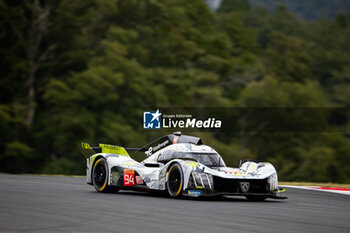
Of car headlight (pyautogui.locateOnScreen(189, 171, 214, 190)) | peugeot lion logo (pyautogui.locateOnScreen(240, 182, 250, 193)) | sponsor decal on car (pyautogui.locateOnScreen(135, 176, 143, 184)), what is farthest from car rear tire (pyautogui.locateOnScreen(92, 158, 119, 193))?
peugeot lion logo (pyautogui.locateOnScreen(240, 182, 250, 193))

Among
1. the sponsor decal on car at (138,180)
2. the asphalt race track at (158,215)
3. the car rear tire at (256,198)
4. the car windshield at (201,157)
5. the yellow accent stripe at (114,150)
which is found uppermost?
the yellow accent stripe at (114,150)

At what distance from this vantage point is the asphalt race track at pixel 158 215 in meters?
6.89

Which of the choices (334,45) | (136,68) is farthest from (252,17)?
(136,68)

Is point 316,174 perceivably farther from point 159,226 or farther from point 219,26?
point 159,226

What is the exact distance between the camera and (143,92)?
140ft

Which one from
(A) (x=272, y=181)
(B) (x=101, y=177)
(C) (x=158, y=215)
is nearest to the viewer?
(C) (x=158, y=215)

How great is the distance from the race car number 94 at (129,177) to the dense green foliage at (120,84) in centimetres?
2621

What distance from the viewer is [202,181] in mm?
10641

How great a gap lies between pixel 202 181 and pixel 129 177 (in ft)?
6.79

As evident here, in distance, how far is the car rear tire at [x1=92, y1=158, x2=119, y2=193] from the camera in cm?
1259

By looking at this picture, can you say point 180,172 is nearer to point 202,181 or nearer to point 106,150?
point 202,181

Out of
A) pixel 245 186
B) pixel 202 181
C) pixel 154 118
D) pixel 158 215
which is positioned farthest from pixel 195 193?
pixel 154 118

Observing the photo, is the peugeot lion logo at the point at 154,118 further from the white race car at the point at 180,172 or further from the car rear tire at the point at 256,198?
the car rear tire at the point at 256,198

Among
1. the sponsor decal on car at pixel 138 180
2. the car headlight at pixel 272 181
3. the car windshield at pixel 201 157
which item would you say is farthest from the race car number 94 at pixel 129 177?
the car headlight at pixel 272 181
